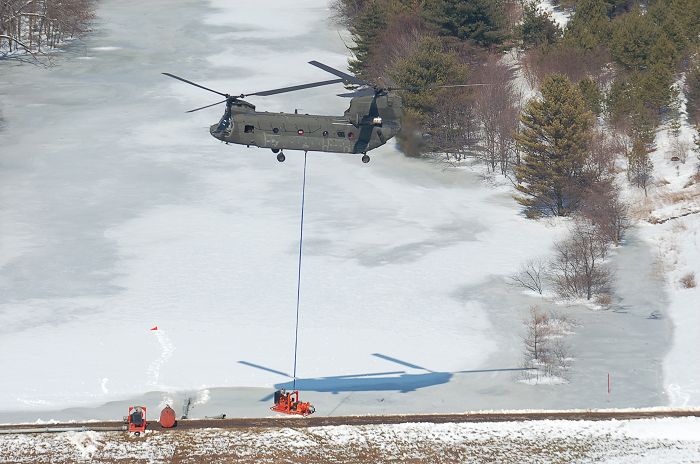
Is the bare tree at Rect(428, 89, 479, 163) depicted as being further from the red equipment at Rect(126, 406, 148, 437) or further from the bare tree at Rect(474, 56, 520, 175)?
the red equipment at Rect(126, 406, 148, 437)

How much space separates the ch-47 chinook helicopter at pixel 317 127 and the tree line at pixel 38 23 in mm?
64474

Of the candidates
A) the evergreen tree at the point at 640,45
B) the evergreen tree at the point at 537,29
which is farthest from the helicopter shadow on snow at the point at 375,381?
the evergreen tree at the point at 537,29

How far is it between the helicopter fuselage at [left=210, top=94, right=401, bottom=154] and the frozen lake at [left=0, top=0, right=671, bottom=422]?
12.4 metres

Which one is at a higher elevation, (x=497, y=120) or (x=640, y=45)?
(x=640, y=45)

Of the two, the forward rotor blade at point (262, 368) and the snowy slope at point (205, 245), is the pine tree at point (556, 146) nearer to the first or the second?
the snowy slope at point (205, 245)

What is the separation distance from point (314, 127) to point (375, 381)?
14477mm

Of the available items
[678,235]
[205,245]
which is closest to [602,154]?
[678,235]

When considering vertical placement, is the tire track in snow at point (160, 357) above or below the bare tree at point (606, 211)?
below

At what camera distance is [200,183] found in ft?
290

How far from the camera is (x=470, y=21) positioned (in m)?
95.8

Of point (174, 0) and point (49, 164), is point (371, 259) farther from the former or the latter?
point (174, 0)

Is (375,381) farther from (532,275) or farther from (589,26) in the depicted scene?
(589,26)

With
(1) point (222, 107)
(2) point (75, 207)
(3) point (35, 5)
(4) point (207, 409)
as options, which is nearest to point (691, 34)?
(1) point (222, 107)

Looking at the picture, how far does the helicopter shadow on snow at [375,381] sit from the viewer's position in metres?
59.1
